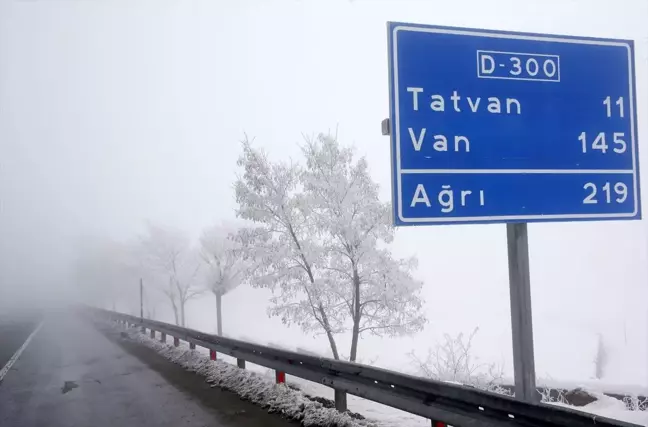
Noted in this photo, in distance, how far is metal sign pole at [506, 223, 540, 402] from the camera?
15.3 feet

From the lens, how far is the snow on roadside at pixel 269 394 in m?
6.93

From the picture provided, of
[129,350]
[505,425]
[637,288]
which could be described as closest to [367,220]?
[129,350]

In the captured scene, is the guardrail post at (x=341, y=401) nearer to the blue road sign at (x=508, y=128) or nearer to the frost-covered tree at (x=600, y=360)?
the blue road sign at (x=508, y=128)

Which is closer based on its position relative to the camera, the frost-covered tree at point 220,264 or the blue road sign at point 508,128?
the blue road sign at point 508,128

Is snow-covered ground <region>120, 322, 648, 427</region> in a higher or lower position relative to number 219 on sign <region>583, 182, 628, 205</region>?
lower

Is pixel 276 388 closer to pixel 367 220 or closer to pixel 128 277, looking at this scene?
pixel 367 220

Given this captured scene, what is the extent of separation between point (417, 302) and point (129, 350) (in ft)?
35.3

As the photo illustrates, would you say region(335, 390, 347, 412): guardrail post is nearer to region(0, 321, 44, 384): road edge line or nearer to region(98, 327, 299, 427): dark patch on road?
region(98, 327, 299, 427): dark patch on road

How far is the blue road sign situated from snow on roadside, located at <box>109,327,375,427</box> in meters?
3.53

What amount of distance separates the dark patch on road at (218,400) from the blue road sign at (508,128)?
423 cm

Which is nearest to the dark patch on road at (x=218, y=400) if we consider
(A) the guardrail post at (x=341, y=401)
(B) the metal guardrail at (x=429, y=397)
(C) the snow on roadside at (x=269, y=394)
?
(C) the snow on roadside at (x=269, y=394)

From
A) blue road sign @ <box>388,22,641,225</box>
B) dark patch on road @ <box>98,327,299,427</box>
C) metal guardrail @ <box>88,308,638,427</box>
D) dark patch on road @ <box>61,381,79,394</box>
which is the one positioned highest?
blue road sign @ <box>388,22,641,225</box>

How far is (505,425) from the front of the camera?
446 cm

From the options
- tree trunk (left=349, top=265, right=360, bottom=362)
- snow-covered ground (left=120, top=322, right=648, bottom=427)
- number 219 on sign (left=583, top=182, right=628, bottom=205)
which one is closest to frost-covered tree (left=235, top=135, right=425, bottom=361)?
tree trunk (left=349, top=265, right=360, bottom=362)
